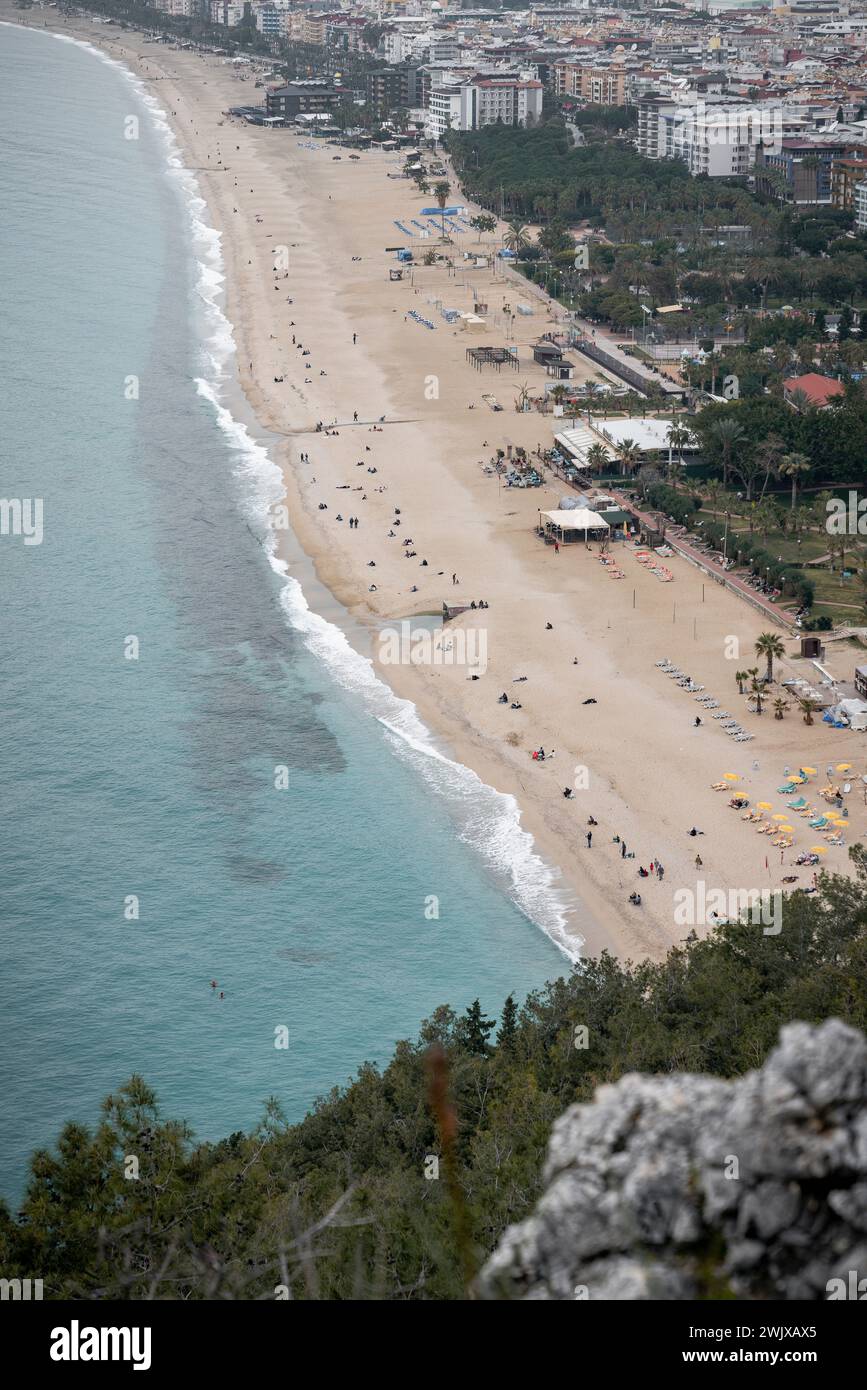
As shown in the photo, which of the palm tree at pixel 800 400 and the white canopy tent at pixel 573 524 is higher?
the palm tree at pixel 800 400

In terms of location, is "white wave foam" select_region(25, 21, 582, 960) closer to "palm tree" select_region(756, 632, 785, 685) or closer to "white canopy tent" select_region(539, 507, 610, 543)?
"palm tree" select_region(756, 632, 785, 685)

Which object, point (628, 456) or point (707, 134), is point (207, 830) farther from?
point (707, 134)

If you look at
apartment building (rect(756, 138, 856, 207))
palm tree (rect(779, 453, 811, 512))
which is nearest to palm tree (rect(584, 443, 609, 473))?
palm tree (rect(779, 453, 811, 512))

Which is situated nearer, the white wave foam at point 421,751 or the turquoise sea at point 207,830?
the turquoise sea at point 207,830

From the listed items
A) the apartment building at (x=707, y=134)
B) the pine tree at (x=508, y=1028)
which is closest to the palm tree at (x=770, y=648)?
the pine tree at (x=508, y=1028)

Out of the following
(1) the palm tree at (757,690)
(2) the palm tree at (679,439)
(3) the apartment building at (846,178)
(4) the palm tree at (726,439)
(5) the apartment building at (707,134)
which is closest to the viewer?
(1) the palm tree at (757,690)

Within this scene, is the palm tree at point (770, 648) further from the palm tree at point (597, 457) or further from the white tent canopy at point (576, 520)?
the palm tree at point (597, 457)
